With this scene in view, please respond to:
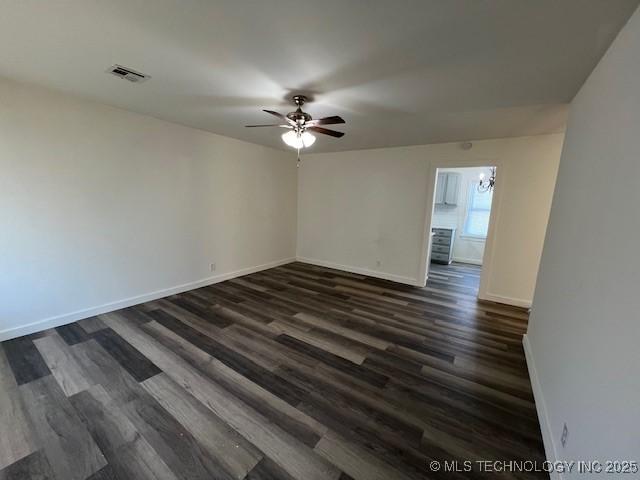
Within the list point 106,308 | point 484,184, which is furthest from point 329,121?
point 484,184

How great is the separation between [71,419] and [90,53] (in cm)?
258

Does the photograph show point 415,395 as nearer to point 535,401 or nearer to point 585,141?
point 535,401

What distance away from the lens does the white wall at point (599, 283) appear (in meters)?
0.98

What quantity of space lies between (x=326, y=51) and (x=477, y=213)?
245 inches

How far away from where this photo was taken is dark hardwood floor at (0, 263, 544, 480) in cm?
150

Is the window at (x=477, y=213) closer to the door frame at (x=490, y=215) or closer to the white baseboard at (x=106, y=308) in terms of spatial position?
the door frame at (x=490, y=215)

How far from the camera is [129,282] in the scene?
3.43 metres

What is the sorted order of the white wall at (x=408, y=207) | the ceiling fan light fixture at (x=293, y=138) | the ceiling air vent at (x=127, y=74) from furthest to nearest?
the white wall at (x=408, y=207), the ceiling fan light fixture at (x=293, y=138), the ceiling air vent at (x=127, y=74)

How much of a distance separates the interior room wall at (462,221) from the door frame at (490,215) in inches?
90.1

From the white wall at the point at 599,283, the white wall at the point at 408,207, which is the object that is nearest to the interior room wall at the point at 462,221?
the white wall at the point at 408,207

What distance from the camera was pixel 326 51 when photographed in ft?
5.68

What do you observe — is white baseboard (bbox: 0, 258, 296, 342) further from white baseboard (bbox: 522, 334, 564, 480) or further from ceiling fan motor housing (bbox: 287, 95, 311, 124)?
white baseboard (bbox: 522, 334, 564, 480)

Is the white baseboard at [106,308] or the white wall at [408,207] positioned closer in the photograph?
the white baseboard at [106,308]

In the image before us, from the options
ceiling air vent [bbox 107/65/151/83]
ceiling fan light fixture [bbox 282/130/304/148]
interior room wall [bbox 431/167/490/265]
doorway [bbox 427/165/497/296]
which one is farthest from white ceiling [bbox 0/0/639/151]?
interior room wall [bbox 431/167/490/265]
